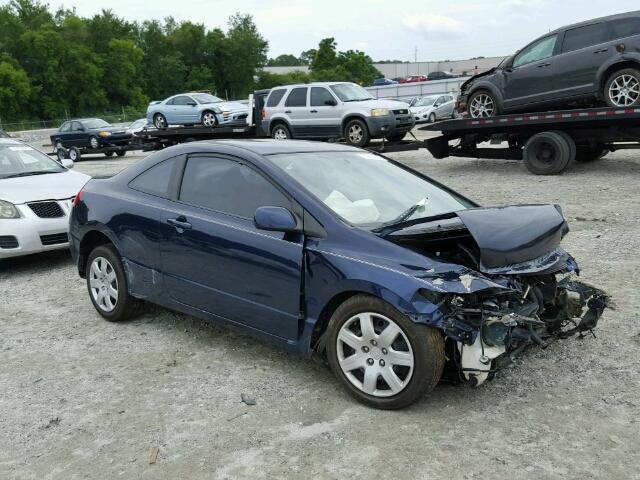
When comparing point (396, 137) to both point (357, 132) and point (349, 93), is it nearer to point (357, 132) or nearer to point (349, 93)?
point (357, 132)

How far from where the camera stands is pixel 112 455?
3.24 metres

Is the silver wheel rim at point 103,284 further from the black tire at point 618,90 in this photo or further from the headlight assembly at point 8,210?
the black tire at point 618,90

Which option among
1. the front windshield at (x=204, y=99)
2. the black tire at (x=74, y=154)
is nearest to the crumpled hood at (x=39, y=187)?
the front windshield at (x=204, y=99)

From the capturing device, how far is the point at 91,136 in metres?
24.3

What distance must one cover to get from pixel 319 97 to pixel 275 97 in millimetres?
1626

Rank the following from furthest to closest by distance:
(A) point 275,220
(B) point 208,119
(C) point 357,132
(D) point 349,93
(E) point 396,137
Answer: (B) point 208,119 → (D) point 349,93 → (E) point 396,137 → (C) point 357,132 → (A) point 275,220

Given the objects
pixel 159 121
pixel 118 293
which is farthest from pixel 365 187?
pixel 159 121

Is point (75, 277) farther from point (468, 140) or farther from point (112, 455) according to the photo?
point (468, 140)

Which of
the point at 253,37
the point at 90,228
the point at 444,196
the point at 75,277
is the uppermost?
the point at 253,37

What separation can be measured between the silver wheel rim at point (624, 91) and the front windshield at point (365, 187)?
305 inches

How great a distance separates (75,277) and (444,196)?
14.4ft


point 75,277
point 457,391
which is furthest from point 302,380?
point 75,277

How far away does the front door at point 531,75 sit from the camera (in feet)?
38.9

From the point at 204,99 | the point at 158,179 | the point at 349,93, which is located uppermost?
the point at 349,93
